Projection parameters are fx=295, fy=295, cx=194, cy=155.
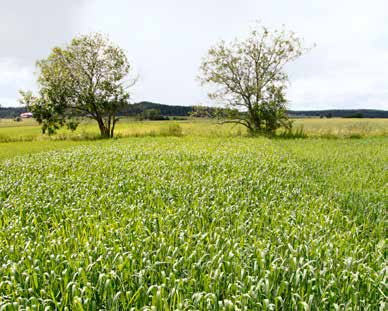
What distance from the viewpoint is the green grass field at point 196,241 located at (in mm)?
3885

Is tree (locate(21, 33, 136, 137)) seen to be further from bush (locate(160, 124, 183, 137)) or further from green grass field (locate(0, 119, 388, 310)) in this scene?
green grass field (locate(0, 119, 388, 310))

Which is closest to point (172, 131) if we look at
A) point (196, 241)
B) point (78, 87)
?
point (78, 87)

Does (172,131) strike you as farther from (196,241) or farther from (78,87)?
(196,241)

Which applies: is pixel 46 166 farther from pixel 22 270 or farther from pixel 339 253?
pixel 339 253

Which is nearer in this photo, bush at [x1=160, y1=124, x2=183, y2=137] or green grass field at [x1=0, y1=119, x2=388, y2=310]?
green grass field at [x1=0, y1=119, x2=388, y2=310]

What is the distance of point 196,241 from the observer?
562 centimetres

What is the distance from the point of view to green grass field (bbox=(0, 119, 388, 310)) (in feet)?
12.7

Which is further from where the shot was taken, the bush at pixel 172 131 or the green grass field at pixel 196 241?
the bush at pixel 172 131

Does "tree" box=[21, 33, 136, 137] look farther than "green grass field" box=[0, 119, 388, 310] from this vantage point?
Yes

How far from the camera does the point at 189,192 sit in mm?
9352

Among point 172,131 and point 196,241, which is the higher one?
point 172,131

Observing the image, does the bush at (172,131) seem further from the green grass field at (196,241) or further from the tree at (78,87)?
the green grass field at (196,241)

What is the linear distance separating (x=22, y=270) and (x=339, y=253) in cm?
520

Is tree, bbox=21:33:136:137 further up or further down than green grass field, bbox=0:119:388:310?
further up
